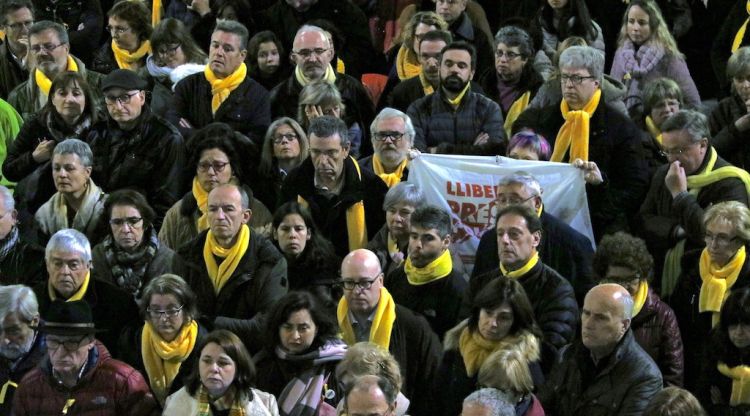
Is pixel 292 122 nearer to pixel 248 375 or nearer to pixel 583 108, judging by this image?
pixel 583 108

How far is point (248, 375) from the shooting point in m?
9.98

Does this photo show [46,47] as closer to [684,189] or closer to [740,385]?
[684,189]

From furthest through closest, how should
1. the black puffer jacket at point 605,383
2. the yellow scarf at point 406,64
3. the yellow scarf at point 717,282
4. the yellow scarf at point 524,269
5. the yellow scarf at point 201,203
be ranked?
1. the yellow scarf at point 406,64
2. the yellow scarf at point 201,203
3. the yellow scarf at point 717,282
4. the yellow scarf at point 524,269
5. the black puffer jacket at point 605,383

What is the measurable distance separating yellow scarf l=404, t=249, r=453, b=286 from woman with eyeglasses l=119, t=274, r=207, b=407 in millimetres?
1272

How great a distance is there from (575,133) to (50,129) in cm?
356

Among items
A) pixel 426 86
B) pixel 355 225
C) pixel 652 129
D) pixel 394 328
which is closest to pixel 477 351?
pixel 394 328

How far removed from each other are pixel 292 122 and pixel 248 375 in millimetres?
2909

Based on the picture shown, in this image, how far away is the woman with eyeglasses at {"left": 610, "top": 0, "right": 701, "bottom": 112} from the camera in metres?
13.6

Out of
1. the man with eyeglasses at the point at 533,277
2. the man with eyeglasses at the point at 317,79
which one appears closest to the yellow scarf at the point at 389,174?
the man with eyeglasses at the point at 317,79

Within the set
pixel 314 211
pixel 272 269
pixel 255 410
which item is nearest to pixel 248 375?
pixel 255 410

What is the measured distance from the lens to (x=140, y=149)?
12.7 metres

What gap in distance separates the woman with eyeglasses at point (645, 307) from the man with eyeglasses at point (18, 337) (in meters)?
3.22

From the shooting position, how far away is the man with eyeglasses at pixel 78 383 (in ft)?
33.9

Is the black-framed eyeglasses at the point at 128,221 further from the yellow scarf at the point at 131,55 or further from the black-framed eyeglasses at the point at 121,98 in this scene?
the yellow scarf at the point at 131,55
